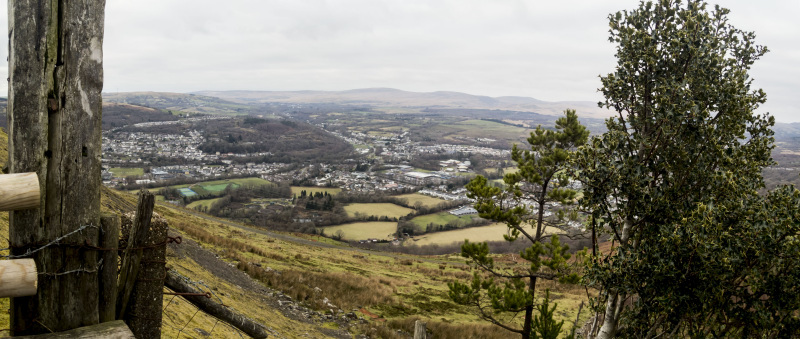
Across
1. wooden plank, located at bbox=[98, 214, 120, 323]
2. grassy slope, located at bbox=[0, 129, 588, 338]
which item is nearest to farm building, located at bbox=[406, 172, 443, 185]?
grassy slope, located at bbox=[0, 129, 588, 338]

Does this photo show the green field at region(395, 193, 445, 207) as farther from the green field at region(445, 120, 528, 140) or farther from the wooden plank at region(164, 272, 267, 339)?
the green field at region(445, 120, 528, 140)

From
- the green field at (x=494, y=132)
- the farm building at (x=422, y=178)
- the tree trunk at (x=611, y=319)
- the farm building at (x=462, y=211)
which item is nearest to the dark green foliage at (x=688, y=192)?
the tree trunk at (x=611, y=319)

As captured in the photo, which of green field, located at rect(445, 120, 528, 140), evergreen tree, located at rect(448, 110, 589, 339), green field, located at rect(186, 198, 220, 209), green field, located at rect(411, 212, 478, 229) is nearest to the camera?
evergreen tree, located at rect(448, 110, 589, 339)

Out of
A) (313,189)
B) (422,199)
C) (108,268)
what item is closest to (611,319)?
(108,268)

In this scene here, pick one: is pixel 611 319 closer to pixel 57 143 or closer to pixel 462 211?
pixel 57 143

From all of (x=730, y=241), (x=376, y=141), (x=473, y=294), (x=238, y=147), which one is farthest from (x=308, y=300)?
(x=376, y=141)

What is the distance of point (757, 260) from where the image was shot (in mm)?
4488

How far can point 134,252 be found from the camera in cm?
298

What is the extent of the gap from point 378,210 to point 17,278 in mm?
59512

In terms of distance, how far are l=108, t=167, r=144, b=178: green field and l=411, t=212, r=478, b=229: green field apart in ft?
181

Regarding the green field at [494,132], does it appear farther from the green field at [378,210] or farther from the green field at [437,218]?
the green field at [378,210]

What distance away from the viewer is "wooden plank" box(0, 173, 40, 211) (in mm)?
2183

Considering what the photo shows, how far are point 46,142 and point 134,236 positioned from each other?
85 cm

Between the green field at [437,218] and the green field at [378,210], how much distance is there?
2700 mm
